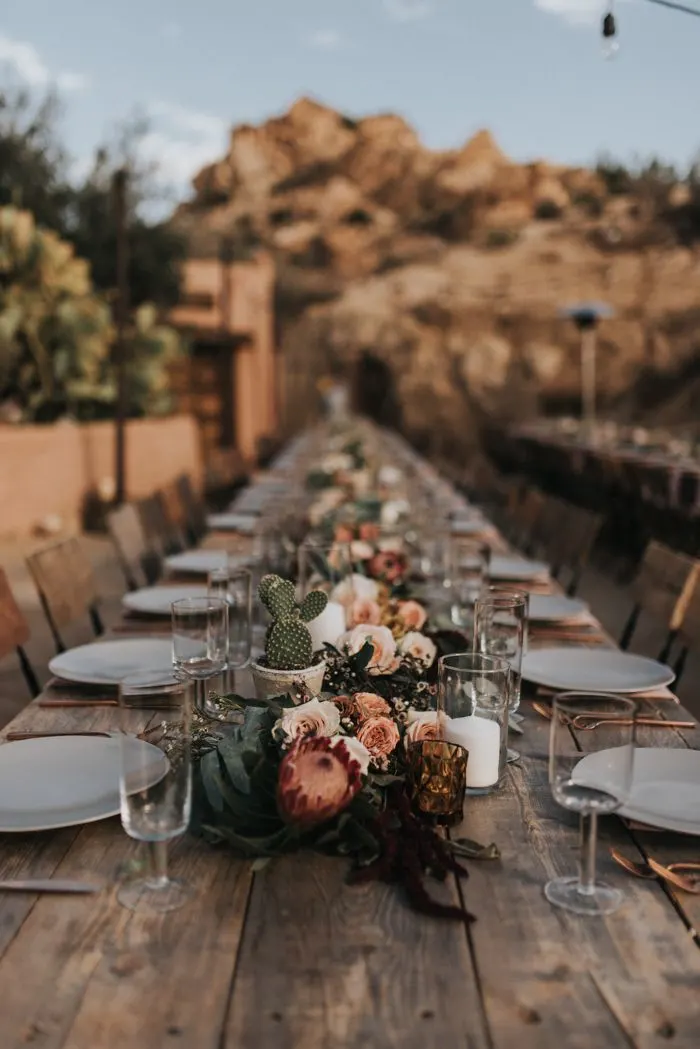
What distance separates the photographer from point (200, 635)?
1.95 m

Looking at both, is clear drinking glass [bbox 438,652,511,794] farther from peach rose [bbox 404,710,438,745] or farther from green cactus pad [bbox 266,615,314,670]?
green cactus pad [bbox 266,615,314,670]

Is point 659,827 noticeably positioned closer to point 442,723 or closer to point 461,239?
point 442,723

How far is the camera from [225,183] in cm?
5603

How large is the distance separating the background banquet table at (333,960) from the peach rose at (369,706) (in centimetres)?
22

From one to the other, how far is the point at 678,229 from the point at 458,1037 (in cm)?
2592

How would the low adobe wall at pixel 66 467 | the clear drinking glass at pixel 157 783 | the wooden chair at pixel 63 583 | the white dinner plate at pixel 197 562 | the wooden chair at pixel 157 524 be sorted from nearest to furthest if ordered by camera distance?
the clear drinking glass at pixel 157 783 → the wooden chair at pixel 63 583 → the white dinner plate at pixel 197 562 → the wooden chair at pixel 157 524 → the low adobe wall at pixel 66 467

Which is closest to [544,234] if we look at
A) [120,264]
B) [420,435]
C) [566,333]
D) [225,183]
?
[566,333]

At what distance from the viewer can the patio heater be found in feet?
45.0

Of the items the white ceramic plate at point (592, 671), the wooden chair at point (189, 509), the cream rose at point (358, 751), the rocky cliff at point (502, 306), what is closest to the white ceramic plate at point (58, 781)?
the cream rose at point (358, 751)

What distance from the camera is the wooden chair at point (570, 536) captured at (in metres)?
4.46

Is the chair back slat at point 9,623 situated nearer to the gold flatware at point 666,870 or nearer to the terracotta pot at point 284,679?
the terracotta pot at point 284,679

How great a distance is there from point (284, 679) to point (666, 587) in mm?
1784

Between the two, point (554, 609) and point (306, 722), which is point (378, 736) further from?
point (554, 609)

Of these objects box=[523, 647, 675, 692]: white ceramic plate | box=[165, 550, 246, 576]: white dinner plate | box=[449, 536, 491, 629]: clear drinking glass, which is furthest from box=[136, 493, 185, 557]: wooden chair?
box=[523, 647, 675, 692]: white ceramic plate
